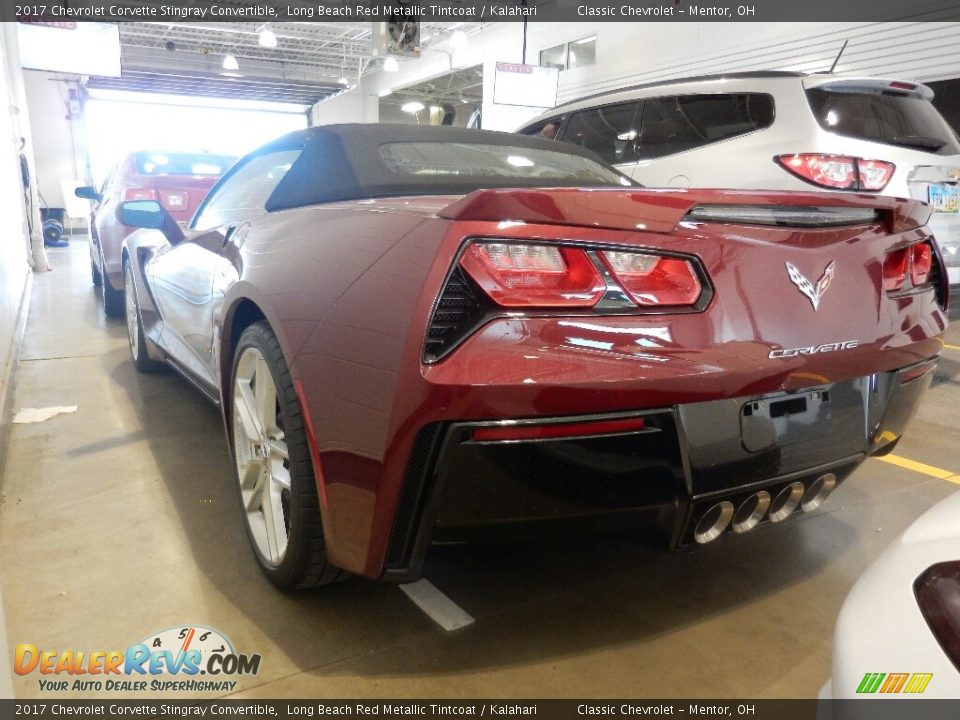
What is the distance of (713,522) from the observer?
133cm

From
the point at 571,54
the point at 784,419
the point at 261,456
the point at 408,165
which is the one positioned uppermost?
the point at 571,54

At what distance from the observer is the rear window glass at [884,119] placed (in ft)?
12.0

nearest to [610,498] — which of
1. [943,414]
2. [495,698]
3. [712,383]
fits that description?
[712,383]

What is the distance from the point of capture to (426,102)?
23.3 m

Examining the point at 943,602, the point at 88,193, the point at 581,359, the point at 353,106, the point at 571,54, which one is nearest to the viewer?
the point at 943,602

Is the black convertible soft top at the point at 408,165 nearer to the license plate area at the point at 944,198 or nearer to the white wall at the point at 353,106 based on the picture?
the license plate area at the point at 944,198

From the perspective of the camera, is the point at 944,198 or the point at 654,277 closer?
the point at 654,277

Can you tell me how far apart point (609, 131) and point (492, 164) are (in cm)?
303

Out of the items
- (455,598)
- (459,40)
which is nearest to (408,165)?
(455,598)

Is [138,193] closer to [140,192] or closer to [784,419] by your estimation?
[140,192]

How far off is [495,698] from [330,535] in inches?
17.8

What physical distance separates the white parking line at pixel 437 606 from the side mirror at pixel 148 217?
1812 millimetres

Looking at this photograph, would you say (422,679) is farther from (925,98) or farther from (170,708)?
(925,98)

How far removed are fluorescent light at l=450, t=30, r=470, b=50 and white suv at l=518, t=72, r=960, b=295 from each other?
11453mm
